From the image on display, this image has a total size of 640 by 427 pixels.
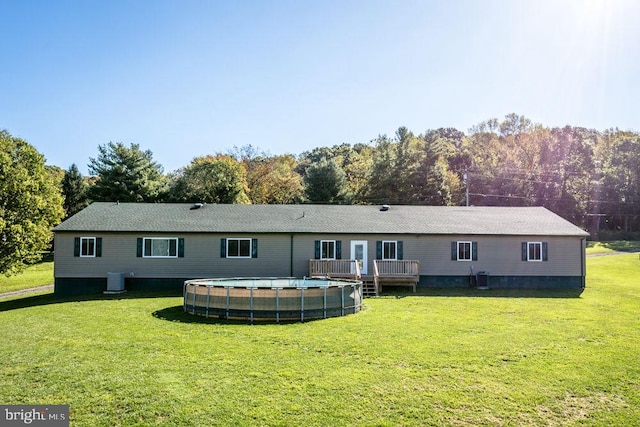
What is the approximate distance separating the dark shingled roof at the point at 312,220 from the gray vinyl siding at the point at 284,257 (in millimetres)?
347

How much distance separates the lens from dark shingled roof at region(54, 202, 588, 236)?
22.1 m

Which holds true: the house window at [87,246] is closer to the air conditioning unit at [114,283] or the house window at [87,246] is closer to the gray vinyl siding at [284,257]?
the gray vinyl siding at [284,257]

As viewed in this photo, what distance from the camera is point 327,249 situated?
2231 cm

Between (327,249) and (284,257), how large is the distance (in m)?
2.14

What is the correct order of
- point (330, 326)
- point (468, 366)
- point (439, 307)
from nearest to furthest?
point (468, 366)
point (330, 326)
point (439, 307)

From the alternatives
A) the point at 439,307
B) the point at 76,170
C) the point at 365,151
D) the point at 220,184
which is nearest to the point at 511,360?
the point at 439,307

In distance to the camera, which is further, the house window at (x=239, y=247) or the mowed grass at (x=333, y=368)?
the house window at (x=239, y=247)

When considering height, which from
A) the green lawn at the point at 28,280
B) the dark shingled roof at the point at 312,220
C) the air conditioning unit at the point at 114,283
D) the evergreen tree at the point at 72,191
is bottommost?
the green lawn at the point at 28,280

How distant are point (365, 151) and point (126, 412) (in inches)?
2202

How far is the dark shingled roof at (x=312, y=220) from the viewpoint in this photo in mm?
22078

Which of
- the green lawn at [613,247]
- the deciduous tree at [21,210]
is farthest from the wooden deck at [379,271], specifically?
the green lawn at [613,247]

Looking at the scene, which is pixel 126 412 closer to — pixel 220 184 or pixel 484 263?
pixel 484 263

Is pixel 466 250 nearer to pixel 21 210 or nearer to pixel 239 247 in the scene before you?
pixel 239 247

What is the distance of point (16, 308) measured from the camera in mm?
17594
